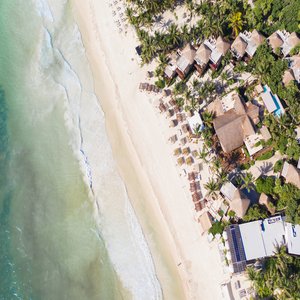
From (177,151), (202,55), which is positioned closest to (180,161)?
(177,151)

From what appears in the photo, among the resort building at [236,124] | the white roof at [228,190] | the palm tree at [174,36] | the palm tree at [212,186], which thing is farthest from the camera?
the palm tree at [174,36]

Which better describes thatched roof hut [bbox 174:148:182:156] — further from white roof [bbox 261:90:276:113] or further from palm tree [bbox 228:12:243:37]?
palm tree [bbox 228:12:243:37]

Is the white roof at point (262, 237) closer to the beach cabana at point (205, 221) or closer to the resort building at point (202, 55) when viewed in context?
the beach cabana at point (205, 221)

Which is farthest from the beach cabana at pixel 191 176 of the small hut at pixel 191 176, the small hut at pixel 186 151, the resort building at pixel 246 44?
the resort building at pixel 246 44

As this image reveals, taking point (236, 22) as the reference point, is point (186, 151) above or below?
below

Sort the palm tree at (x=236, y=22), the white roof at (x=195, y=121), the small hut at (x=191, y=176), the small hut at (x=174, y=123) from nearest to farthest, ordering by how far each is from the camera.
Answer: the small hut at (x=191, y=176) < the white roof at (x=195, y=121) < the palm tree at (x=236, y=22) < the small hut at (x=174, y=123)

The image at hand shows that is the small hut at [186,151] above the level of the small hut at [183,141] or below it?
below

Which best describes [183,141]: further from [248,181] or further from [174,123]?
[248,181]
